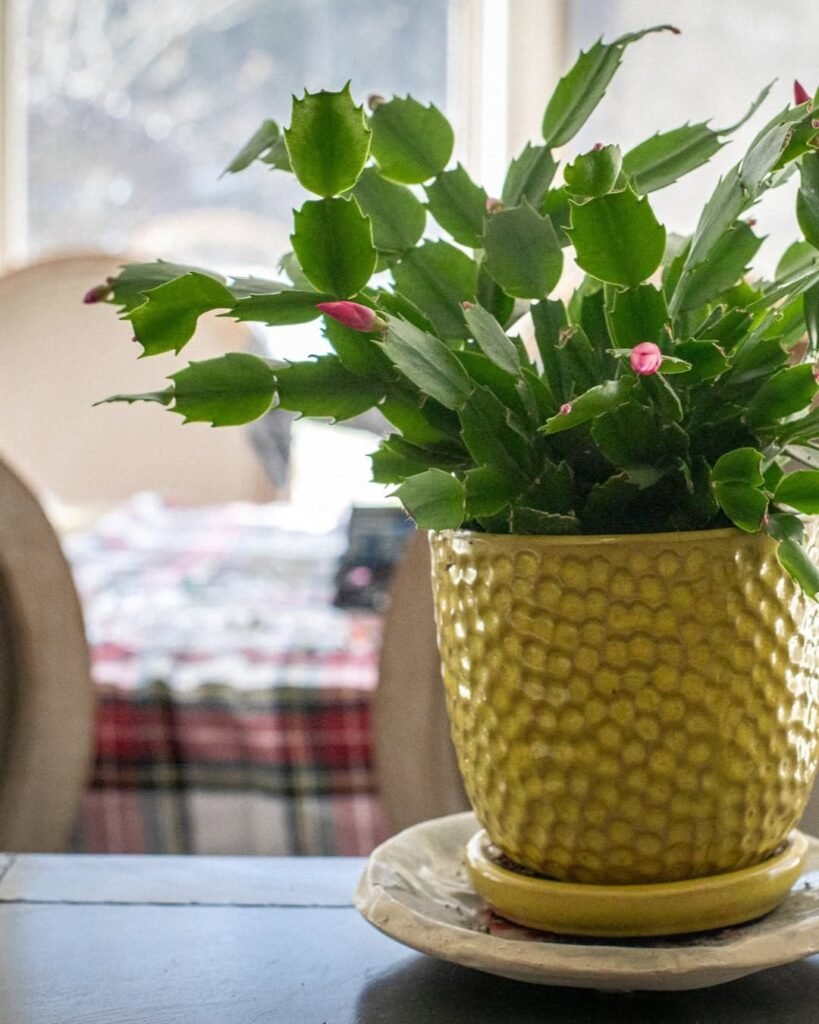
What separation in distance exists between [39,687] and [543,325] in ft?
2.09

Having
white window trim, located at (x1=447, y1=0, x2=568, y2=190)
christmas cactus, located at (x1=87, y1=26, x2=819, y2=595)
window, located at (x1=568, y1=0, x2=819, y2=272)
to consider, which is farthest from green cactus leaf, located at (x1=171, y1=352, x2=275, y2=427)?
white window trim, located at (x1=447, y1=0, x2=568, y2=190)

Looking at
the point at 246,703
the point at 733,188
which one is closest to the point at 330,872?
the point at 733,188

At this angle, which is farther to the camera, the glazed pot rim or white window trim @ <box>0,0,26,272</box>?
white window trim @ <box>0,0,26,272</box>

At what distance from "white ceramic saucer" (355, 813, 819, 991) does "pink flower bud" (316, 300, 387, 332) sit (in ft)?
0.75

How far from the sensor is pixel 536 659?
50cm

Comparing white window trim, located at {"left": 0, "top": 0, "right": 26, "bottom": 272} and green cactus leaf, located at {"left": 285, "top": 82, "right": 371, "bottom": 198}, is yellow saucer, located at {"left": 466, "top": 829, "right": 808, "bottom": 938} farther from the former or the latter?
white window trim, located at {"left": 0, "top": 0, "right": 26, "bottom": 272}

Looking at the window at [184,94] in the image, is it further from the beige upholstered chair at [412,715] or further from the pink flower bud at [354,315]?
the pink flower bud at [354,315]

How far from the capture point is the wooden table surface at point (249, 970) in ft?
1.65

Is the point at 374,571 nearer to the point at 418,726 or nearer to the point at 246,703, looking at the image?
the point at 246,703

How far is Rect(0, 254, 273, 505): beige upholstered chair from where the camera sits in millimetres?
3646

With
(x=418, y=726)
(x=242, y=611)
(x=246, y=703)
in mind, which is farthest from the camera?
(x=242, y=611)

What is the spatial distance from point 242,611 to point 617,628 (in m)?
1.14

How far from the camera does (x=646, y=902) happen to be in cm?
49

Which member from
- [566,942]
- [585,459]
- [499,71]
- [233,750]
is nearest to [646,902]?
[566,942]
